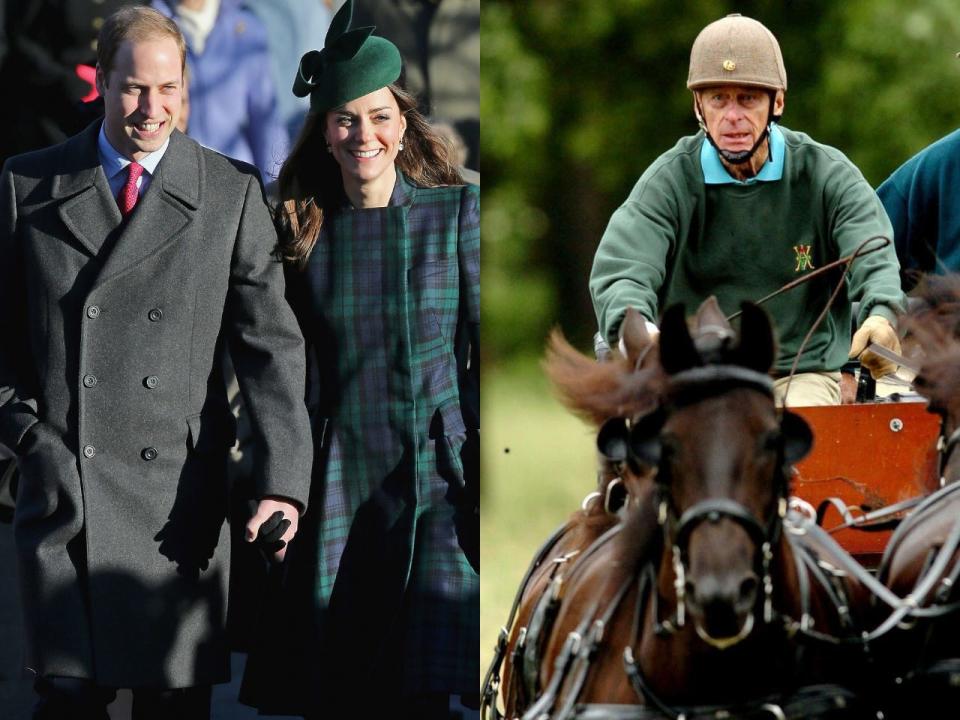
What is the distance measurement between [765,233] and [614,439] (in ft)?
5.77

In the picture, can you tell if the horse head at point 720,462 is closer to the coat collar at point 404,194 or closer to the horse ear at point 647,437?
the horse ear at point 647,437

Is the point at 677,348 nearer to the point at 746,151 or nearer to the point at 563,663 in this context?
the point at 563,663

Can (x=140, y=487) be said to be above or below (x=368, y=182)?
below

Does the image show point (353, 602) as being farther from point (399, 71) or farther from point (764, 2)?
point (764, 2)

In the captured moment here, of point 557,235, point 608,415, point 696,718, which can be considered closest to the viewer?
point 696,718

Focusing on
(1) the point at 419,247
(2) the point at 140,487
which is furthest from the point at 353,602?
(1) the point at 419,247

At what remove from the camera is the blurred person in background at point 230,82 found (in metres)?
5.62

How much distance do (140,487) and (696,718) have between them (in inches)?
89.1

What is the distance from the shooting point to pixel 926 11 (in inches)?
527

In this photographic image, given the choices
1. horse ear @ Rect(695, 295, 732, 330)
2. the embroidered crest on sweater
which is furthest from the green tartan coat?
horse ear @ Rect(695, 295, 732, 330)

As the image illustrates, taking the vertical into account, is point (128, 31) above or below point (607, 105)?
below

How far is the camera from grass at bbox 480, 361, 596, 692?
1158 cm

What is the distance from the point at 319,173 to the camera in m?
5.80

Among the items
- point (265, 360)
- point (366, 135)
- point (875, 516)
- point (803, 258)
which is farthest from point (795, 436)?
point (366, 135)
